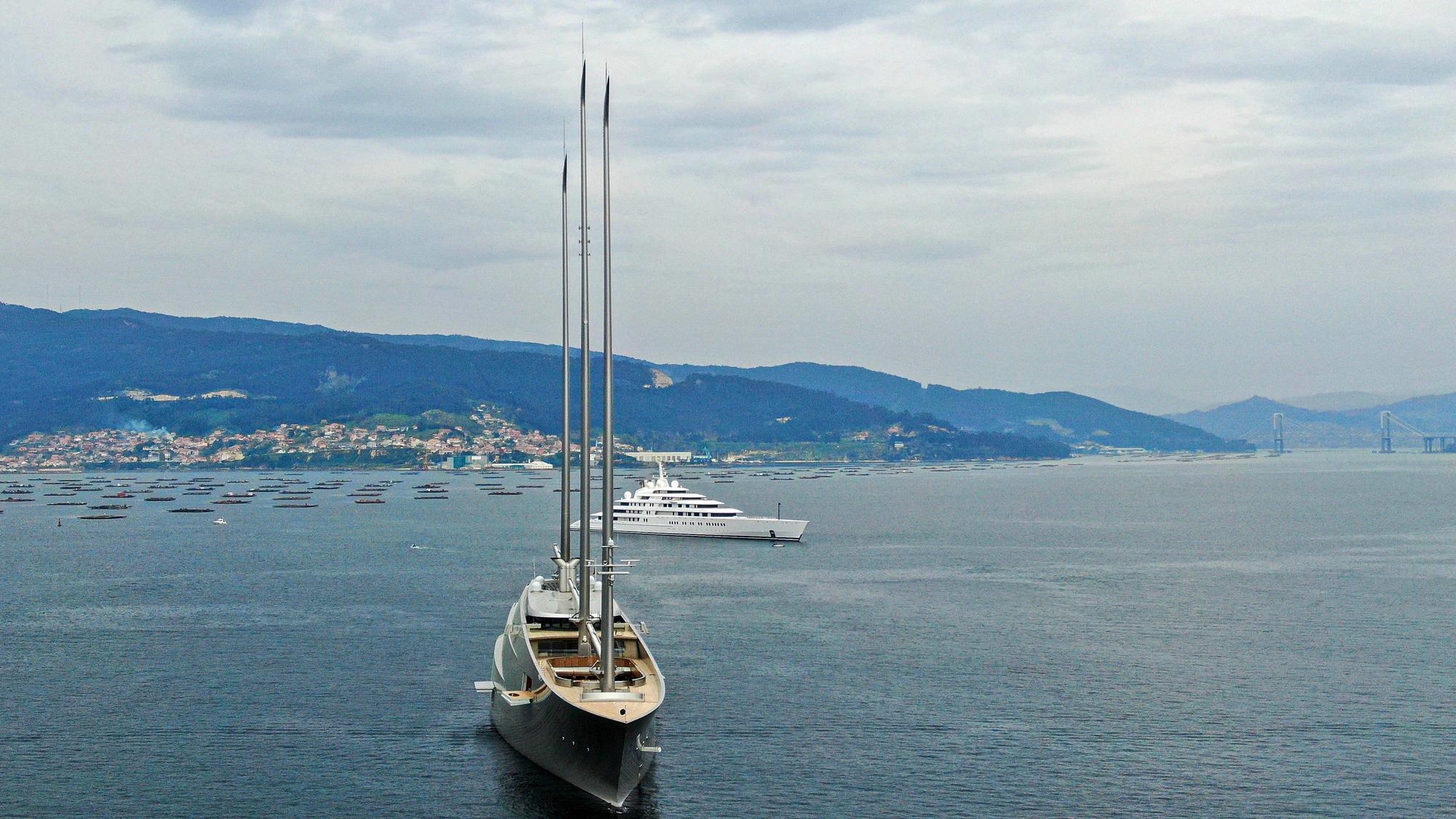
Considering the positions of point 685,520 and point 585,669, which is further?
point 685,520

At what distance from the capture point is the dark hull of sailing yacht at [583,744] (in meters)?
34.9

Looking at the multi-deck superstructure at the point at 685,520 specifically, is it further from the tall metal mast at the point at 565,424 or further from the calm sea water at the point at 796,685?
the tall metal mast at the point at 565,424

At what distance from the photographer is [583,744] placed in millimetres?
36250

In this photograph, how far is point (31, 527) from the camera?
476 feet

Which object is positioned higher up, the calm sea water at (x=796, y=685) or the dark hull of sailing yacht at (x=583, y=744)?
the dark hull of sailing yacht at (x=583, y=744)

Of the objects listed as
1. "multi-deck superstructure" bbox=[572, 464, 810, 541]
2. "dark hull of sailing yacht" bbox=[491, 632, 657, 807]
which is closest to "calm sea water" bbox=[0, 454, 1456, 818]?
"dark hull of sailing yacht" bbox=[491, 632, 657, 807]

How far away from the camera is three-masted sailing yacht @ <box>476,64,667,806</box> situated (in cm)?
3506

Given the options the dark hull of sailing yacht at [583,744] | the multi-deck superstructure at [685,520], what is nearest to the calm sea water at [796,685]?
the dark hull of sailing yacht at [583,744]

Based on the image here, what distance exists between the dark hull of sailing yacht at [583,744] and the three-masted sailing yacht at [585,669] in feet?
0.13

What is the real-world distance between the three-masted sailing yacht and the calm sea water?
1.21 m

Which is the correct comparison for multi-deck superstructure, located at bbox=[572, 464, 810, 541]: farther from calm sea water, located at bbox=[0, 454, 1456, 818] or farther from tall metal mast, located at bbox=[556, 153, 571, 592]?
tall metal mast, located at bbox=[556, 153, 571, 592]

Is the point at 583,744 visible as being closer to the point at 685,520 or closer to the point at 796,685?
the point at 796,685

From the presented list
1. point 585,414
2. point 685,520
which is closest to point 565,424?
point 585,414

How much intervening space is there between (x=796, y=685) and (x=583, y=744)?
1765 cm
